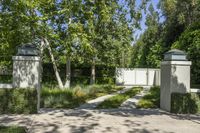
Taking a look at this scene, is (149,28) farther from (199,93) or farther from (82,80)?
(199,93)

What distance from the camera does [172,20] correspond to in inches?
1188

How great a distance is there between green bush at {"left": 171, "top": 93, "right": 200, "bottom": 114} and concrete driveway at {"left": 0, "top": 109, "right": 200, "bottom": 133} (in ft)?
1.63

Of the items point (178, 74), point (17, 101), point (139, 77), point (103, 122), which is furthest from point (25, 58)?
point (139, 77)

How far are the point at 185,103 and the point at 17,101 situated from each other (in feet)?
19.0

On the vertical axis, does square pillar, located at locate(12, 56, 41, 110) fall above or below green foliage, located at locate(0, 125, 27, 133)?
above

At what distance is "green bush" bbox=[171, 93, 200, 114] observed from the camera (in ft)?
37.6

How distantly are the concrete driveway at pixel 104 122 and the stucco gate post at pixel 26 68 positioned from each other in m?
1.11

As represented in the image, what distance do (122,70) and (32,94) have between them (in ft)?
73.6

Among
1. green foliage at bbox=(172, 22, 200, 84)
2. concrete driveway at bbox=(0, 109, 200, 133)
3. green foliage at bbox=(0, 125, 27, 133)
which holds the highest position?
green foliage at bbox=(172, 22, 200, 84)

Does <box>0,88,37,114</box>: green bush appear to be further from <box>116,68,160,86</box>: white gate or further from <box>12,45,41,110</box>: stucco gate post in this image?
<box>116,68,160,86</box>: white gate

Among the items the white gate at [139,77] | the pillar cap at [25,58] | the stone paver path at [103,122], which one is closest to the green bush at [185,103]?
the stone paver path at [103,122]

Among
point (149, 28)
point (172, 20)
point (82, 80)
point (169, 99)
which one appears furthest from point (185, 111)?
point (149, 28)

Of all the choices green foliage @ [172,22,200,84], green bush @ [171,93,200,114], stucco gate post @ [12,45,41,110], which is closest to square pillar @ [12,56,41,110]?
stucco gate post @ [12,45,41,110]

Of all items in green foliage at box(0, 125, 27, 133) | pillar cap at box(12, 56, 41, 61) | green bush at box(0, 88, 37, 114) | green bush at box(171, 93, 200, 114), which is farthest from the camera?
green bush at box(171, 93, 200, 114)
